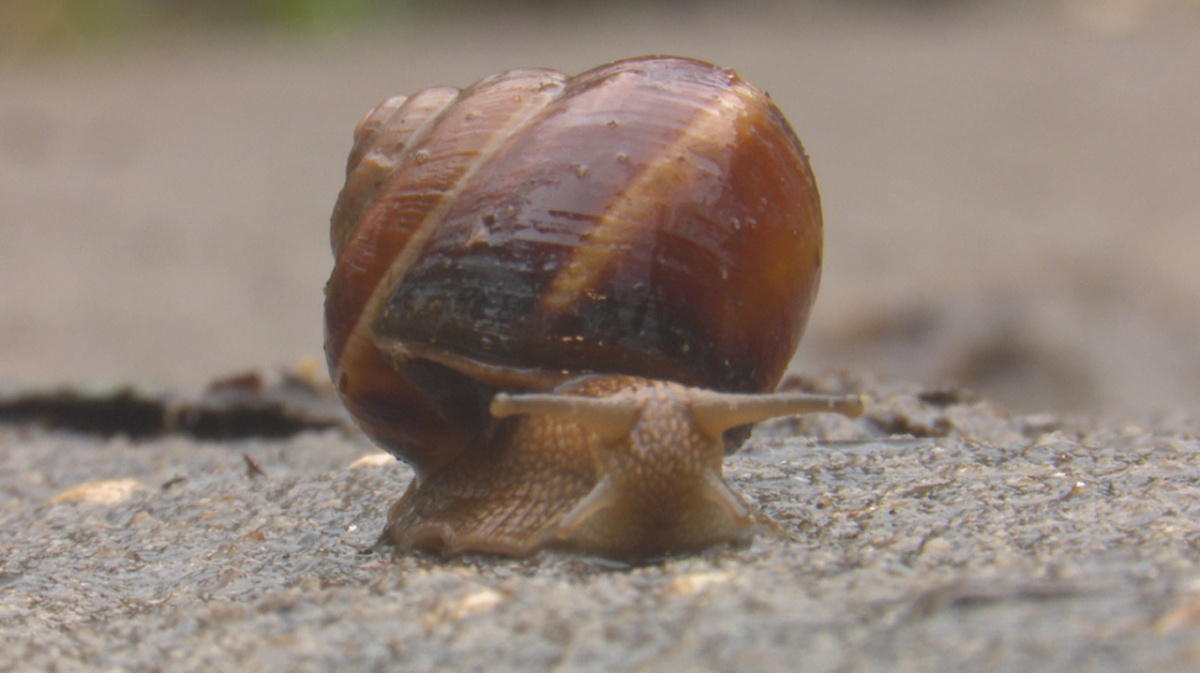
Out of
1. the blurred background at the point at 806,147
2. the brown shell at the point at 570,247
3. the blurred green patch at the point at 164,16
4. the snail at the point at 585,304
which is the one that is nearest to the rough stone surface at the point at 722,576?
the snail at the point at 585,304

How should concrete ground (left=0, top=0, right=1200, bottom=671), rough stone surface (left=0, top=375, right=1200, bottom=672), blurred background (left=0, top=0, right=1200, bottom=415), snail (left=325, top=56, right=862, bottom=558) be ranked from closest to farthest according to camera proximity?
rough stone surface (left=0, top=375, right=1200, bottom=672), concrete ground (left=0, top=0, right=1200, bottom=671), snail (left=325, top=56, right=862, bottom=558), blurred background (left=0, top=0, right=1200, bottom=415)

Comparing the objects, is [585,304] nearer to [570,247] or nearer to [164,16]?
[570,247]

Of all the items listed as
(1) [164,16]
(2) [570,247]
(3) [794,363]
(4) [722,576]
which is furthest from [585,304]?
(1) [164,16]

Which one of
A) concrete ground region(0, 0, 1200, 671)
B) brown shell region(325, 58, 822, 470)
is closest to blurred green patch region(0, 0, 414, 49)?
concrete ground region(0, 0, 1200, 671)

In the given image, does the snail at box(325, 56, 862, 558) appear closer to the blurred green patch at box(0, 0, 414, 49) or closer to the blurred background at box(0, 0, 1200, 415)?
the blurred background at box(0, 0, 1200, 415)

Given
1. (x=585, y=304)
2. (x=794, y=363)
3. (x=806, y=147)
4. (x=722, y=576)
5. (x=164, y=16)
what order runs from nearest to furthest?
(x=722, y=576) < (x=585, y=304) < (x=794, y=363) < (x=806, y=147) < (x=164, y=16)

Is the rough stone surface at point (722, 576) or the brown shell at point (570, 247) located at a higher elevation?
the brown shell at point (570, 247)

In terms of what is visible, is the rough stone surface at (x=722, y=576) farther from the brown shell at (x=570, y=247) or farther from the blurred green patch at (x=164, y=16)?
the blurred green patch at (x=164, y=16)
